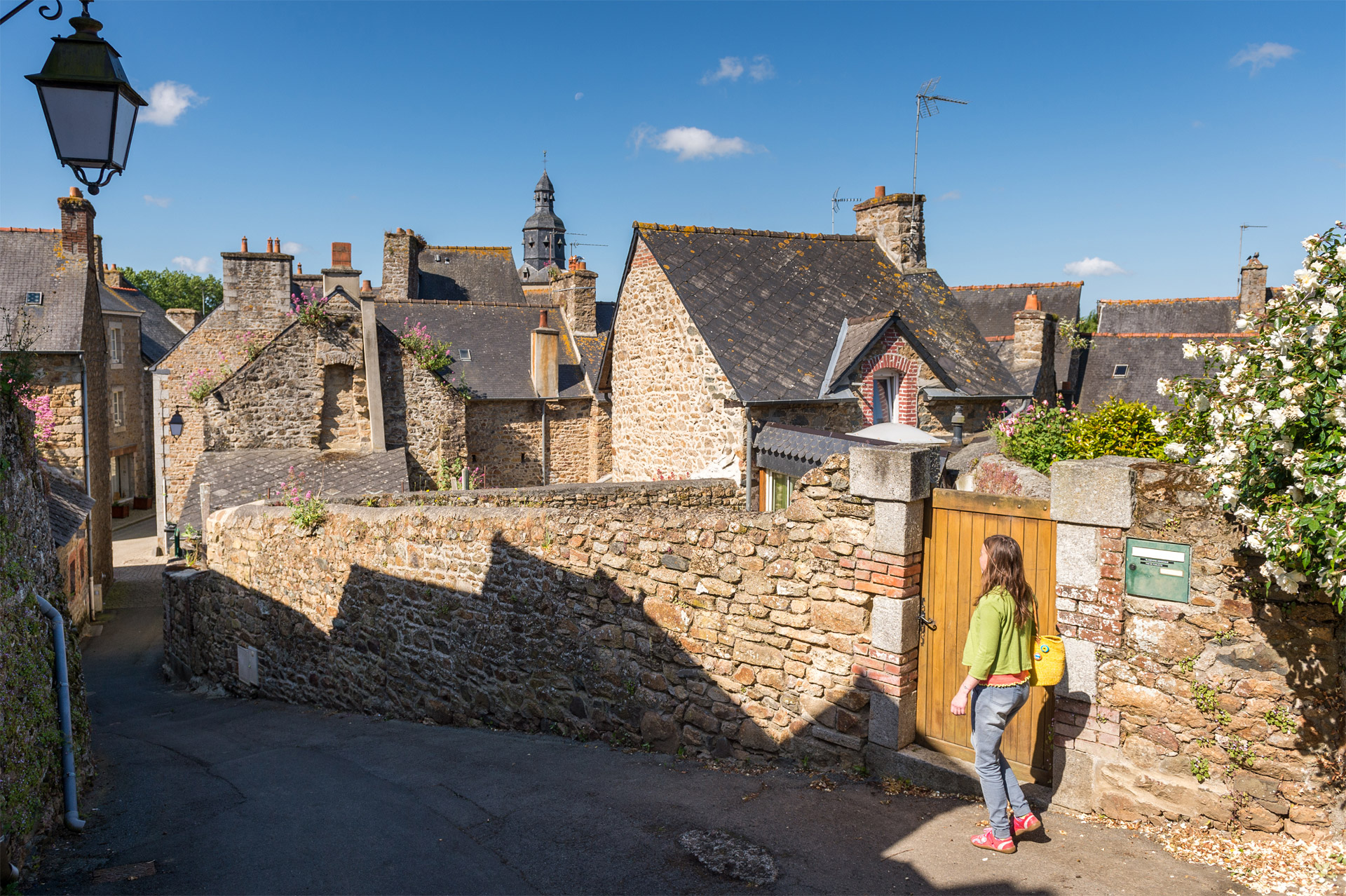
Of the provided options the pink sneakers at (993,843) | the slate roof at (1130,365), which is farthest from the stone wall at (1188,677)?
the slate roof at (1130,365)

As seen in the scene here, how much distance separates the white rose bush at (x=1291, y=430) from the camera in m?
3.29

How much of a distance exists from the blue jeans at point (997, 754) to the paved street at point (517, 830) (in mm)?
Answer: 197

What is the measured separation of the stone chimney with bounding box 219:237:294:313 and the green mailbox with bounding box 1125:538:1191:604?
1931 centimetres

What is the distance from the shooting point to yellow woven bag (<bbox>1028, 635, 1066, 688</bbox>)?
416 centimetres

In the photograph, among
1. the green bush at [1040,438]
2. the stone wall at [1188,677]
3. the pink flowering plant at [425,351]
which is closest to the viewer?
the stone wall at [1188,677]

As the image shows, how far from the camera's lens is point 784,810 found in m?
4.80

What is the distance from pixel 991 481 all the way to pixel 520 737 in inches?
167

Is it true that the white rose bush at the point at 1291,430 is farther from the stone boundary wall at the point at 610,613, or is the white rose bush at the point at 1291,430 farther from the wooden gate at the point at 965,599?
the stone boundary wall at the point at 610,613

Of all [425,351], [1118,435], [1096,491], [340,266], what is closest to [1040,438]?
[1118,435]

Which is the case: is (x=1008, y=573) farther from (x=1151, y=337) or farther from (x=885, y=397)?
(x=1151, y=337)

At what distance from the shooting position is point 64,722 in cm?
546

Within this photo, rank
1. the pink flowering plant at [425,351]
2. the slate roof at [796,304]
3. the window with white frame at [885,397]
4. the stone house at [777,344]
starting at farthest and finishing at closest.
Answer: the pink flowering plant at [425,351] → the window with white frame at [885,397] → the slate roof at [796,304] → the stone house at [777,344]

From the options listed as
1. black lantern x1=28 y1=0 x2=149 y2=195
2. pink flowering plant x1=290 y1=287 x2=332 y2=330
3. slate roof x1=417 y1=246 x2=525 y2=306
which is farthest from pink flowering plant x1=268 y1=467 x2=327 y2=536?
slate roof x1=417 y1=246 x2=525 y2=306

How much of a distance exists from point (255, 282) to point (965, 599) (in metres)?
18.8
